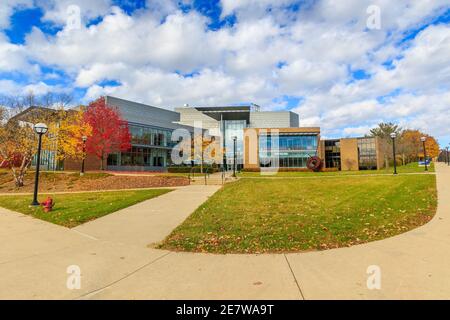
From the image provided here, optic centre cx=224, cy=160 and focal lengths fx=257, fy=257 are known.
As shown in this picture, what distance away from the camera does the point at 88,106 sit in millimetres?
32000

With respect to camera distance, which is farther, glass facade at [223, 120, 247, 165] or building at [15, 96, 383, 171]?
glass facade at [223, 120, 247, 165]

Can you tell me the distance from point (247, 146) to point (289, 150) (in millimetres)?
8093

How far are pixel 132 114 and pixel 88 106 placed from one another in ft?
55.8

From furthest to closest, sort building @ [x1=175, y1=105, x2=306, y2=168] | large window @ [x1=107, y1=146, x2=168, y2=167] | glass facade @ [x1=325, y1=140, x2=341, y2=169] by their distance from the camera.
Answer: building @ [x1=175, y1=105, x2=306, y2=168], glass facade @ [x1=325, y1=140, x2=341, y2=169], large window @ [x1=107, y1=146, x2=168, y2=167]

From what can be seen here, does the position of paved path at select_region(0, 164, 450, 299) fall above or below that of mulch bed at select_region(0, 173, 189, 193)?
below

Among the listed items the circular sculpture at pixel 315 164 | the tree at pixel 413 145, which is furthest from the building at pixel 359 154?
the tree at pixel 413 145

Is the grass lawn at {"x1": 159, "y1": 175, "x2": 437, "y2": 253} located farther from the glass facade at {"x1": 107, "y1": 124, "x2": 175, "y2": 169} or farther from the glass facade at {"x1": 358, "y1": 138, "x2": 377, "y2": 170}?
the glass facade at {"x1": 358, "y1": 138, "x2": 377, "y2": 170}

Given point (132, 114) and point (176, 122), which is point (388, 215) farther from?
point (176, 122)

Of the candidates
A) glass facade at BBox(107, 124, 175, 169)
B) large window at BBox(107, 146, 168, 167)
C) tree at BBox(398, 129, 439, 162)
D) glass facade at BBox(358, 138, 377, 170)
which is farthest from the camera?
tree at BBox(398, 129, 439, 162)

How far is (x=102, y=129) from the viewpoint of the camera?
3164cm

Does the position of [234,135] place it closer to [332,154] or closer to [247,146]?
[247,146]

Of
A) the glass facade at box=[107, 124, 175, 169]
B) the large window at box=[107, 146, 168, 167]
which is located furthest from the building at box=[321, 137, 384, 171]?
the large window at box=[107, 146, 168, 167]

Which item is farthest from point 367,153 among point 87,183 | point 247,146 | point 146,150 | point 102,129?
point 87,183

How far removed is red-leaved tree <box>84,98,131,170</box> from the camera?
101 ft
